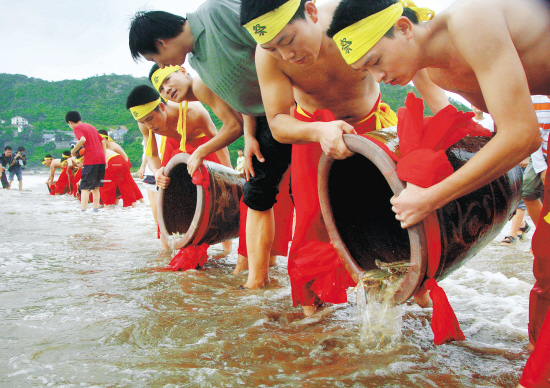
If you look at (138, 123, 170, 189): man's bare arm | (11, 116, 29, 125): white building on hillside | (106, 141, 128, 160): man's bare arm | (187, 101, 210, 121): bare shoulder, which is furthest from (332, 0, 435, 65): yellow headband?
(11, 116, 29, 125): white building on hillside

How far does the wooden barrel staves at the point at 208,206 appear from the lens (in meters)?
3.16

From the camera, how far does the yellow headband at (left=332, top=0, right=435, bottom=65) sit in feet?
4.75

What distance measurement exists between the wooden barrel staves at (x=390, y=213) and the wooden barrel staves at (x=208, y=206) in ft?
4.41

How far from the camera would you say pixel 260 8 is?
175cm

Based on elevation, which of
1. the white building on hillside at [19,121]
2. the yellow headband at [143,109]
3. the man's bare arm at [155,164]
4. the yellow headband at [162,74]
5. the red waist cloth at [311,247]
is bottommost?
the red waist cloth at [311,247]

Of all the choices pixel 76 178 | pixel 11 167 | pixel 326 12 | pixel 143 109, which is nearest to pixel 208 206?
pixel 143 109

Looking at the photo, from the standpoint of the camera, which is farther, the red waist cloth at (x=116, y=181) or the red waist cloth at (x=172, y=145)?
the red waist cloth at (x=116, y=181)

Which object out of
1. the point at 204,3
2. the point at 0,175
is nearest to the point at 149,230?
the point at 204,3

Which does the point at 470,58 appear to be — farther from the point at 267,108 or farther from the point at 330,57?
the point at 267,108

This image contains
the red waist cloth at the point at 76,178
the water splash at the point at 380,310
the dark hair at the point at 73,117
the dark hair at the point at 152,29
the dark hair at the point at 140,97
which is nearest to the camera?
the water splash at the point at 380,310

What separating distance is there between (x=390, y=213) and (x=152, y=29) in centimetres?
168

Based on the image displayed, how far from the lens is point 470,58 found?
1263 millimetres

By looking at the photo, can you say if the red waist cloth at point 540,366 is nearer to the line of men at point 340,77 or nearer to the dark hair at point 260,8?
the line of men at point 340,77

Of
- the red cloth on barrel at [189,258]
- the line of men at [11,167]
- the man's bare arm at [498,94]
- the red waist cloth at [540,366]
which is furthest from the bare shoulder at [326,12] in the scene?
the line of men at [11,167]
